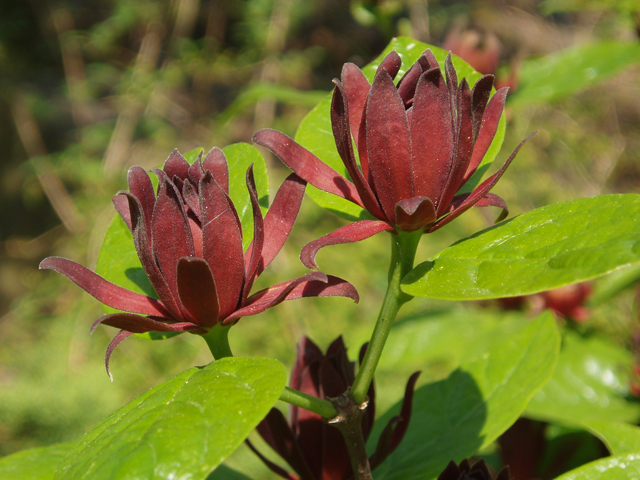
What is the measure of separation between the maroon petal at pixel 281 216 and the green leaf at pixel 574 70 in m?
1.18

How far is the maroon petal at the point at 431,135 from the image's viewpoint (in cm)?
56

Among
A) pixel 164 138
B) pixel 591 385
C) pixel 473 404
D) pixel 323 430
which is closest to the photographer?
pixel 323 430

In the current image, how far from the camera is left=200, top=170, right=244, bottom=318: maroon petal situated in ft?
1.85

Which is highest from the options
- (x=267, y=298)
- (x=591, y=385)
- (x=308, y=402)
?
(x=267, y=298)

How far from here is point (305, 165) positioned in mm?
626

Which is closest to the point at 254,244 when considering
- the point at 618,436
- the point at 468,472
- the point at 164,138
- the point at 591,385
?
the point at 468,472

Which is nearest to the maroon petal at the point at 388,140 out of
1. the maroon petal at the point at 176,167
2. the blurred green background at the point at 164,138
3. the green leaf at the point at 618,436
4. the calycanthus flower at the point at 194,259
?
the calycanthus flower at the point at 194,259

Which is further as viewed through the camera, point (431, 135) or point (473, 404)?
point (473, 404)

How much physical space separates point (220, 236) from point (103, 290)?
151mm

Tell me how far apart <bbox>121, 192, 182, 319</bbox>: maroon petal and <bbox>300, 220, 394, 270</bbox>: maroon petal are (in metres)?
0.15

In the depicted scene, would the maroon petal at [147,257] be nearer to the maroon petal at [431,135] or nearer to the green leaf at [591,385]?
the maroon petal at [431,135]

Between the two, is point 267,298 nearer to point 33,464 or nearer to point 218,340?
point 218,340

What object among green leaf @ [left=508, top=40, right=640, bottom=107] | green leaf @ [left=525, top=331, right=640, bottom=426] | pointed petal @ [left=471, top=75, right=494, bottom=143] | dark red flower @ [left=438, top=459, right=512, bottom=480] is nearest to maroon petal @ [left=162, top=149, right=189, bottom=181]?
pointed petal @ [left=471, top=75, right=494, bottom=143]

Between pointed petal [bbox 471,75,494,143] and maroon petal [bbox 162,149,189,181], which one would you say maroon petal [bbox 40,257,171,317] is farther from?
pointed petal [bbox 471,75,494,143]
